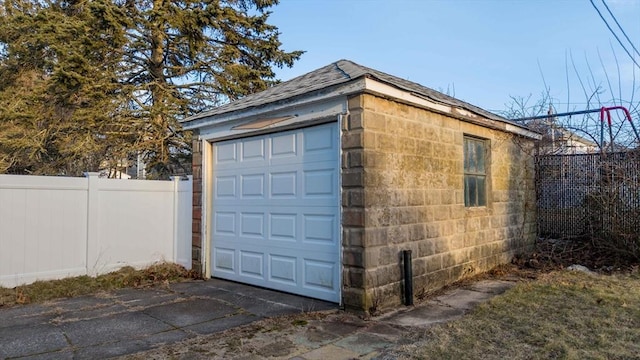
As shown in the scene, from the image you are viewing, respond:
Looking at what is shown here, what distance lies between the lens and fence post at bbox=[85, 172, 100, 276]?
666cm

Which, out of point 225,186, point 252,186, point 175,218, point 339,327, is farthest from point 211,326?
point 175,218

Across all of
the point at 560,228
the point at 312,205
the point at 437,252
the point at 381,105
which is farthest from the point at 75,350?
the point at 560,228

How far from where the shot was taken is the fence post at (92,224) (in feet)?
21.9

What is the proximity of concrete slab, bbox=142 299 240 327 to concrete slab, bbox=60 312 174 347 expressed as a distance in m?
0.13

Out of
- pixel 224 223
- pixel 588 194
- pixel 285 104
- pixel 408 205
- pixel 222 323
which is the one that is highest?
pixel 285 104

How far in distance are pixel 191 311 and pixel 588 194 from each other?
7.60 meters

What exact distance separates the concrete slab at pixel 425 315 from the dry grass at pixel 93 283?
3857mm

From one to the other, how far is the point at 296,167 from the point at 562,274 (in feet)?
15.1

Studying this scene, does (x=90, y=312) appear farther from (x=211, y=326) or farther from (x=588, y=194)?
(x=588, y=194)

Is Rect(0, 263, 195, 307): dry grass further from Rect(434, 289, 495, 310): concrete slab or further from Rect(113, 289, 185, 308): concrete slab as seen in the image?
Rect(434, 289, 495, 310): concrete slab

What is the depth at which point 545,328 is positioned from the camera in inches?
163

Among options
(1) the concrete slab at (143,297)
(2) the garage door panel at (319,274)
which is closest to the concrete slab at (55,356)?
(1) the concrete slab at (143,297)

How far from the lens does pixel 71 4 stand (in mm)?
12703

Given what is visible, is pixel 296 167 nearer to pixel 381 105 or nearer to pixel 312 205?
pixel 312 205
